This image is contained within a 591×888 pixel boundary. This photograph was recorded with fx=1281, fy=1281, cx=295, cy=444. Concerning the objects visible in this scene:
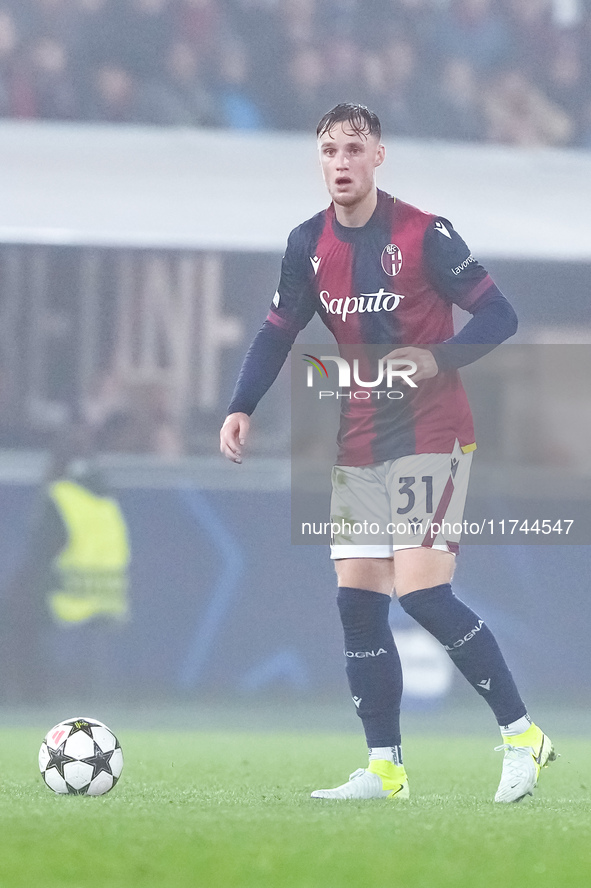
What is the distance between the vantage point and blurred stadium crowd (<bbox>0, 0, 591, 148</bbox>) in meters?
6.44

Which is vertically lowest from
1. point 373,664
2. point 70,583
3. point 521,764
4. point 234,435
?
point 70,583

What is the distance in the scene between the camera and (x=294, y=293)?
9.96ft

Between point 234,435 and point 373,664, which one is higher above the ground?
point 234,435

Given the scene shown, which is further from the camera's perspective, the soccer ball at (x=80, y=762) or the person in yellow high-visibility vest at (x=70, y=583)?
the person in yellow high-visibility vest at (x=70, y=583)

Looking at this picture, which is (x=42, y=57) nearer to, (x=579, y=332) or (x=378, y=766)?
(x=579, y=332)

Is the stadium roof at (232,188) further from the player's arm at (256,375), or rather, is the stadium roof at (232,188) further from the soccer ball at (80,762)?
the soccer ball at (80,762)

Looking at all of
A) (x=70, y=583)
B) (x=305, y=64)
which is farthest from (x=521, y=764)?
(x=305, y=64)

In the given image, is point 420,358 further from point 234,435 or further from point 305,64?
point 305,64

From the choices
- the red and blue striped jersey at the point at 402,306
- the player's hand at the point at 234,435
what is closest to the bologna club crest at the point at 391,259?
the red and blue striped jersey at the point at 402,306

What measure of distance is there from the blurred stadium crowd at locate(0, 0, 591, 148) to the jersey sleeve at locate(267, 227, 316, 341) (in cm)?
358

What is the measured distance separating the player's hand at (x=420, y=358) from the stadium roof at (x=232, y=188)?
359 centimetres

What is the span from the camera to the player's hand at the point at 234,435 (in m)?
2.93

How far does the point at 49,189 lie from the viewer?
20.1 ft

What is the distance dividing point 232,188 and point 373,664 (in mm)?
3940
